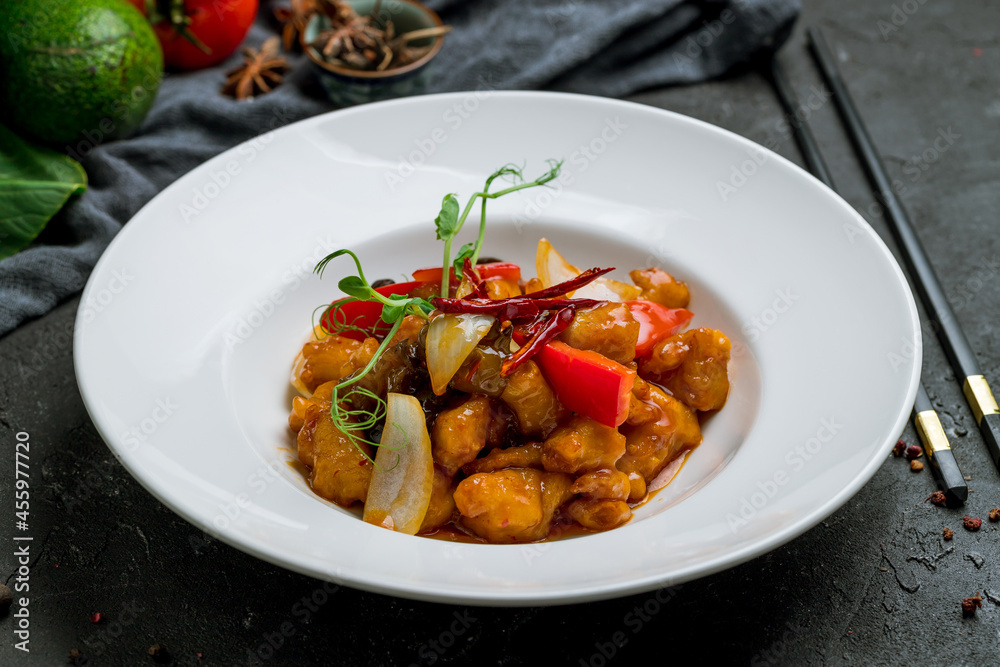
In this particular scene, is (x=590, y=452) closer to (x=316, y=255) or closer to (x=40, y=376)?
(x=316, y=255)

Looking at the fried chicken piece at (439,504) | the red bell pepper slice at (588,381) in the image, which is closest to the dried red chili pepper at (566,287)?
the red bell pepper slice at (588,381)

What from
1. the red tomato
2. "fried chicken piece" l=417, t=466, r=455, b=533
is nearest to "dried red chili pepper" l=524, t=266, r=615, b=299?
"fried chicken piece" l=417, t=466, r=455, b=533

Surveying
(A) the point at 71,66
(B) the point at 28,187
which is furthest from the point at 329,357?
(A) the point at 71,66

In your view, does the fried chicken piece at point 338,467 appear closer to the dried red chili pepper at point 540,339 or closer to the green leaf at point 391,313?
the green leaf at point 391,313

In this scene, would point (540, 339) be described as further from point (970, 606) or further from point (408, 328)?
point (970, 606)

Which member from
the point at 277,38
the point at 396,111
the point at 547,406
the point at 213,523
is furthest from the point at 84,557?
the point at 277,38

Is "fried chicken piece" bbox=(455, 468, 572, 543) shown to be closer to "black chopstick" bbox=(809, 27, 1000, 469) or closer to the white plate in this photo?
the white plate
